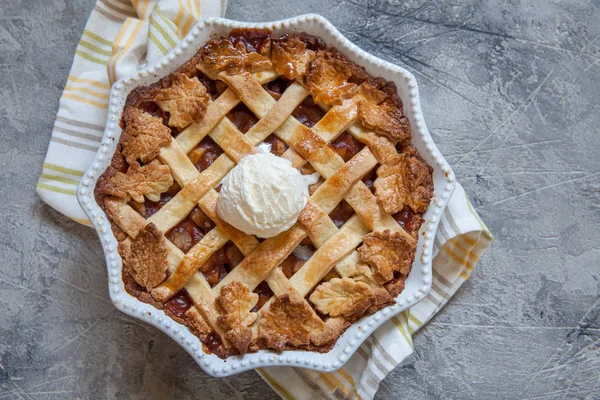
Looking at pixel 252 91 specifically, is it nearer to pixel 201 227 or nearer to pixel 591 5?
pixel 201 227

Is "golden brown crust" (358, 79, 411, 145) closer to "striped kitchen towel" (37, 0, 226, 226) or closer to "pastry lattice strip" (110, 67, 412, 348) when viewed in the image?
"pastry lattice strip" (110, 67, 412, 348)

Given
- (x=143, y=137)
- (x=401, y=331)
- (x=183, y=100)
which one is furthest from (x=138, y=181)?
(x=401, y=331)

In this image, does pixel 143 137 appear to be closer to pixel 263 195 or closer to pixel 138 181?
pixel 138 181

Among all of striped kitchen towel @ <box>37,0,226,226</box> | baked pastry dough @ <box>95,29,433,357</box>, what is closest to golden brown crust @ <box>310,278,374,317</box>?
baked pastry dough @ <box>95,29,433,357</box>

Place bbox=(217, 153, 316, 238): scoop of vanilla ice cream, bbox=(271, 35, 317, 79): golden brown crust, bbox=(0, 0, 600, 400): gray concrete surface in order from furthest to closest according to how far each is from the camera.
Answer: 1. bbox=(0, 0, 600, 400): gray concrete surface
2. bbox=(271, 35, 317, 79): golden brown crust
3. bbox=(217, 153, 316, 238): scoop of vanilla ice cream

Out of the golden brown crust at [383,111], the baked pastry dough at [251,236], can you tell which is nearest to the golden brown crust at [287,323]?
the baked pastry dough at [251,236]

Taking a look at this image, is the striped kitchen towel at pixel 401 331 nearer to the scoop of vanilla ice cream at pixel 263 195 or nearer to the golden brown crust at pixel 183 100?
the scoop of vanilla ice cream at pixel 263 195
